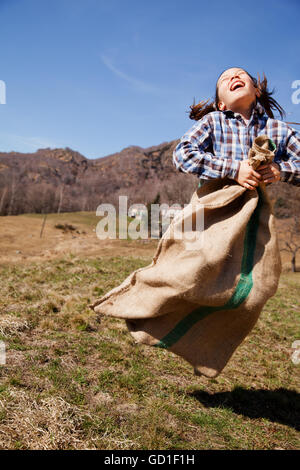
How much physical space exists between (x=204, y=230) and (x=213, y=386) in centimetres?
235

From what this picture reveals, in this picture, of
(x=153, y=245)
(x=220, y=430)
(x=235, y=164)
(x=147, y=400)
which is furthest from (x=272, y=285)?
(x=153, y=245)

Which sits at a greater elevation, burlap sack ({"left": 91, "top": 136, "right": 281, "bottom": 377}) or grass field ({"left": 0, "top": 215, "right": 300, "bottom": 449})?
burlap sack ({"left": 91, "top": 136, "right": 281, "bottom": 377})

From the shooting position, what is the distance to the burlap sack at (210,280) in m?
2.30

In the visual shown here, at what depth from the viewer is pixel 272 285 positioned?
2.39 meters

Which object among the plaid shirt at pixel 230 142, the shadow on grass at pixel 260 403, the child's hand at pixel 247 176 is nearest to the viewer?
the child's hand at pixel 247 176

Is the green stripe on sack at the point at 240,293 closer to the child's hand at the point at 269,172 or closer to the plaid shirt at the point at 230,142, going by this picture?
the child's hand at the point at 269,172

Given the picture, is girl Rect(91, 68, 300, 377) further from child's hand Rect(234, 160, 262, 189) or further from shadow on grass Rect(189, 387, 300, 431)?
shadow on grass Rect(189, 387, 300, 431)

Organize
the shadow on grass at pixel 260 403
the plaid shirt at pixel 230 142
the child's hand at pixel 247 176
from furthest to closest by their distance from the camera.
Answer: the shadow on grass at pixel 260 403
the plaid shirt at pixel 230 142
the child's hand at pixel 247 176

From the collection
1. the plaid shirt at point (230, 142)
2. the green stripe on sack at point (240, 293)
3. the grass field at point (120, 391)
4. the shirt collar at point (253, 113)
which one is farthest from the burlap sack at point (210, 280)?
the grass field at point (120, 391)

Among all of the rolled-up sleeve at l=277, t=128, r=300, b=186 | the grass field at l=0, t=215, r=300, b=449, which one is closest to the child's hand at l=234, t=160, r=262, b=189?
the rolled-up sleeve at l=277, t=128, r=300, b=186

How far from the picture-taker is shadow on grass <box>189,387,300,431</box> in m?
3.30

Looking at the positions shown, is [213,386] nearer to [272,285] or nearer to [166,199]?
[272,285]

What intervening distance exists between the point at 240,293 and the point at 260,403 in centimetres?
198

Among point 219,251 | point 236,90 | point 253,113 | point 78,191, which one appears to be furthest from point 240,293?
point 78,191
